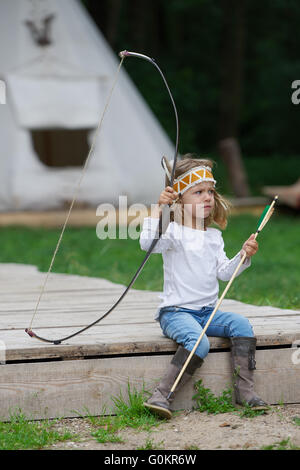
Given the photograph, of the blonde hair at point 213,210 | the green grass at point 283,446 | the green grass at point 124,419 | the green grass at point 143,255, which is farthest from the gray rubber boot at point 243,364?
the green grass at point 143,255

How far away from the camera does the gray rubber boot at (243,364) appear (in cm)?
327

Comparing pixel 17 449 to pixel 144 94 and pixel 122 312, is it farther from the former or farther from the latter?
pixel 144 94

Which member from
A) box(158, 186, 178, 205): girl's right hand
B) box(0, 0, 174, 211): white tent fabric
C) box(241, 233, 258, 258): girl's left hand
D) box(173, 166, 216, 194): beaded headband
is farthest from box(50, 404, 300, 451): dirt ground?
box(0, 0, 174, 211): white tent fabric

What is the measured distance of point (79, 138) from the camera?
42.1 ft

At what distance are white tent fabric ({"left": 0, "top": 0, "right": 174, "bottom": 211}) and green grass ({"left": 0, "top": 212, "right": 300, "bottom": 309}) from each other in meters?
0.91

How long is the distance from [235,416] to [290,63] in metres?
20.4

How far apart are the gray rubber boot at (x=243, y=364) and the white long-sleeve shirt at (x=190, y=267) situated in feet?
0.79

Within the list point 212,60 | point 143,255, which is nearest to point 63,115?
point 143,255

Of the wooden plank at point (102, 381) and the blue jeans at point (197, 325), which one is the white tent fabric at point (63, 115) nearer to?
the blue jeans at point (197, 325)

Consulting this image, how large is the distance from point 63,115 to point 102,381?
337 inches

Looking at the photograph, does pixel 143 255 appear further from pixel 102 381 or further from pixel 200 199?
pixel 102 381

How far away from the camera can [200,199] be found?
3.47 metres
